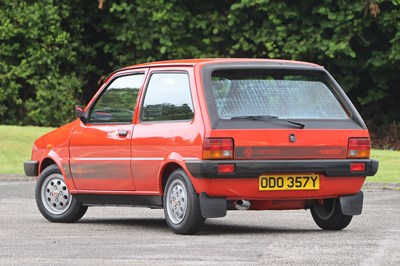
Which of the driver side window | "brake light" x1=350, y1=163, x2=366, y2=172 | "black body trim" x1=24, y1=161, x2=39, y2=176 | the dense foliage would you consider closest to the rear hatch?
"brake light" x1=350, y1=163, x2=366, y2=172

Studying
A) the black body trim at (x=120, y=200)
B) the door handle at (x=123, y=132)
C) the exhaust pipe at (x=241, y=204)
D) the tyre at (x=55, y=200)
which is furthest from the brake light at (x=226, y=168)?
the tyre at (x=55, y=200)

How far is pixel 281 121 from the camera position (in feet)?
38.5

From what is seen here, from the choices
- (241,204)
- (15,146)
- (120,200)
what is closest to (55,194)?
(120,200)

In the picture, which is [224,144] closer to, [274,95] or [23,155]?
[274,95]

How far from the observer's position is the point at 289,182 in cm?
1160

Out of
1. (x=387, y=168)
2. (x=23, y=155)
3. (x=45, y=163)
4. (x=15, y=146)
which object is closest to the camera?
(x=45, y=163)

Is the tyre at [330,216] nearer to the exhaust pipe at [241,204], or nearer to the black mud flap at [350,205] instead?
the black mud flap at [350,205]

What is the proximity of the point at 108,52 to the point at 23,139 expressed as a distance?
6693 mm

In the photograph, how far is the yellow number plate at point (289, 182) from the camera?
11492 millimetres

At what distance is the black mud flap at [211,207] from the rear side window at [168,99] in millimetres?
814

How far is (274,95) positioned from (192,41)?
19.6 meters

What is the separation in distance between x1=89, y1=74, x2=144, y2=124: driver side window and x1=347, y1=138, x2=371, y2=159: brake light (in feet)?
7.22

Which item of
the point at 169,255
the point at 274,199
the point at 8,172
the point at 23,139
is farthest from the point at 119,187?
the point at 23,139

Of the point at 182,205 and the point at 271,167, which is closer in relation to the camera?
the point at 271,167
